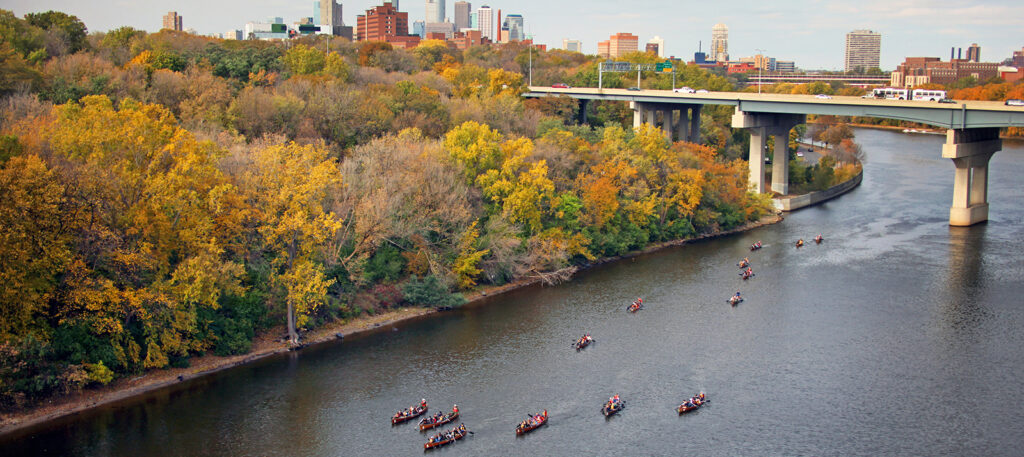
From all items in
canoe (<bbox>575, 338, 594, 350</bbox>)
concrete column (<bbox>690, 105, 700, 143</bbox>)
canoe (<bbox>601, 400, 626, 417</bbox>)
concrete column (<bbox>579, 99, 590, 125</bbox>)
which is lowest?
canoe (<bbox>601, 400, 626, 417</bbox>)

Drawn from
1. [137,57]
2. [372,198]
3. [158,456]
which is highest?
[137,57]

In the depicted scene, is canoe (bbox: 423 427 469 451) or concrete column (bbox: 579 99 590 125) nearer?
canoe (bbox: 423 427 469 451)

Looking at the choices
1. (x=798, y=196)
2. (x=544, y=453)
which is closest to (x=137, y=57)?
(x=544, y=453)

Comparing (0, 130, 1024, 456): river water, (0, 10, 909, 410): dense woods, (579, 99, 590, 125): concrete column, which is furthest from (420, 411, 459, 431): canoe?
(579, 99, 590, 125): concrete column

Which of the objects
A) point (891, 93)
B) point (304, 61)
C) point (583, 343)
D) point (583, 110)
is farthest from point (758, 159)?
point (583, 343)

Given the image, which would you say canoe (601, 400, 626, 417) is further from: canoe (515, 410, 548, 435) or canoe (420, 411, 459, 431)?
canoe (420, 411, 459, 431)

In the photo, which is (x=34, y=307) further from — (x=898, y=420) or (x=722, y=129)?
(x=722, y=129)

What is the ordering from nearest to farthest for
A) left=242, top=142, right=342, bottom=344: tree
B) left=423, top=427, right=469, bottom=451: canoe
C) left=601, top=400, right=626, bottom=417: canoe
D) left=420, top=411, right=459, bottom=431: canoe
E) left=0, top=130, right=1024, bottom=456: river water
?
left=423, top=427, right=469, bottom=451: canoe, left=0, top=130, right=1024, bottom=456: river water, left=420, top=411, right=459, bottom=431: canoe, left=601, top=400, right=626, bottom=417: canoe, left=242, top=142, right=342, bottom=344: tree
